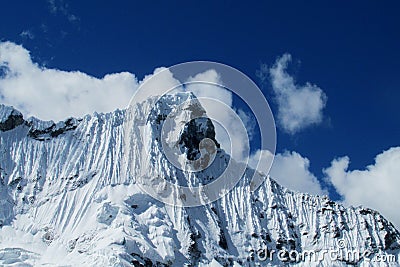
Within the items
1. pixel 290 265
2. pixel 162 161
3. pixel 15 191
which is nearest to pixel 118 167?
pixel 162 161

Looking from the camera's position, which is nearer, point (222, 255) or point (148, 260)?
point (148, 260)

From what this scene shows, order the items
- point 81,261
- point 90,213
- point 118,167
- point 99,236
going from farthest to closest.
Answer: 1. point 118,167
2. point 90,213
3. point 99,236
4. point 81,261

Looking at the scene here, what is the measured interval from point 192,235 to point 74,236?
3595 centimetres

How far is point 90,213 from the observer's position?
176 meters

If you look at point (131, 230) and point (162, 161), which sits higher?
point (162, 161)

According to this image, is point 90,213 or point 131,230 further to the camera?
point 90,213

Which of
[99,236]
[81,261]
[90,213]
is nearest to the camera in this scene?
[81,261]

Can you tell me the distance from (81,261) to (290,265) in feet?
260

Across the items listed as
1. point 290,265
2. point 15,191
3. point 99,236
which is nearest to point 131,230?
point 99,236

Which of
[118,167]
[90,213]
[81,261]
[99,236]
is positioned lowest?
[81,261]

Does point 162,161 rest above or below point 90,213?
above

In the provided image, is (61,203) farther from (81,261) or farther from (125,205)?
(81,261)

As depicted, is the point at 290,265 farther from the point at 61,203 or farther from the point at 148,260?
the point at 61,203

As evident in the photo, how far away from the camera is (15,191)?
615 ft
